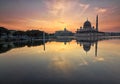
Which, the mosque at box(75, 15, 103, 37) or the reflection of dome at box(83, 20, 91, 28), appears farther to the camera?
the reflection of dome at box(83, 20, 91, 28)

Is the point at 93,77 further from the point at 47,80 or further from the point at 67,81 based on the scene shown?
the point at 47,80

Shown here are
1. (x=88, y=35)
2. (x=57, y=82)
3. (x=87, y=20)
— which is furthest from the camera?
(x=87, y=20)

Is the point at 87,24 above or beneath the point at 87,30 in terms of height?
above

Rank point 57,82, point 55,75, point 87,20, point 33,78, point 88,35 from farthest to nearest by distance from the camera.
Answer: point 87,20
point 88,35
point 55,75
point 33,78
point 57,82

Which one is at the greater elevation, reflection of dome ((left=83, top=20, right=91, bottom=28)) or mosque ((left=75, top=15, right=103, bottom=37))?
reflection of dome ((left=83, top=20, right=91, bottom=28))

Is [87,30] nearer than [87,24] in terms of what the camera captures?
Yes

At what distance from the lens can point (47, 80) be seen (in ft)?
41.4

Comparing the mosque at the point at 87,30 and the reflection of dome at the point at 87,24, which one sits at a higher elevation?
the reflection of dome at the point at 87,24

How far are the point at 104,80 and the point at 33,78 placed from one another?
502 cm

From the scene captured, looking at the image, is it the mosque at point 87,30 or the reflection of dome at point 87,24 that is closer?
the mosque at point 87,30

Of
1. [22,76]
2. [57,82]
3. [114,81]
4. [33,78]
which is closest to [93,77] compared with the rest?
[114,81]

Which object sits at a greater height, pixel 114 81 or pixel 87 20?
pixel 87 20

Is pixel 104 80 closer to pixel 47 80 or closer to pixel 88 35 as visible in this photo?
pixel 47 80

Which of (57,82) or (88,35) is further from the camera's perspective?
(88,35)
